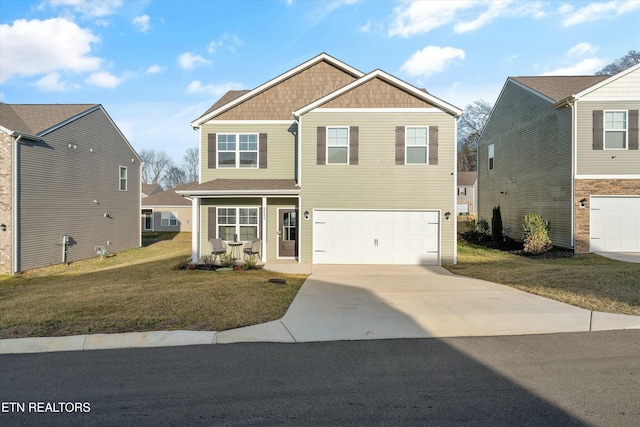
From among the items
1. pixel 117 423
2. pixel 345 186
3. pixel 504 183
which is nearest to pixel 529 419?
pixel 117 423

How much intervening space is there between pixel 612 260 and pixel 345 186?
9.49 m

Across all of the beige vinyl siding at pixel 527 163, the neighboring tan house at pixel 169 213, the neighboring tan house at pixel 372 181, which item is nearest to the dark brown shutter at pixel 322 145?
the neighboring tan house at pixel 372 181

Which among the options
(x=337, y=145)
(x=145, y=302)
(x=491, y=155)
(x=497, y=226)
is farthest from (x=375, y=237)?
(x=491, y=155)

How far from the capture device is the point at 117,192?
21.0m

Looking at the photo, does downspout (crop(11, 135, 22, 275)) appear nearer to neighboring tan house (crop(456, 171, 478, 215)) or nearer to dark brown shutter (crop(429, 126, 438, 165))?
dark brown shutter (crop(429, 126, 438, 165))

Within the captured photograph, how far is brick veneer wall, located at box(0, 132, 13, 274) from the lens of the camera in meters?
14.0

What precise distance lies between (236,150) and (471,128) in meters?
45.4

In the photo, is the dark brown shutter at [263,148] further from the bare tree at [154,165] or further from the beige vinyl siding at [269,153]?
the bare tree at [154,165]

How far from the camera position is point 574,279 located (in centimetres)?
910

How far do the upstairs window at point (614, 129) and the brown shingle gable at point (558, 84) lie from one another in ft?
6.13

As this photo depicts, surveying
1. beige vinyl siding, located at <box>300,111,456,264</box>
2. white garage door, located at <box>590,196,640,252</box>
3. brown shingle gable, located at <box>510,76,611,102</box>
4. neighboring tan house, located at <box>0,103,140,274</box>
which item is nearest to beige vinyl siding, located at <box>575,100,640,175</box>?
white garage door, located at <box>590,196,640,252</box>

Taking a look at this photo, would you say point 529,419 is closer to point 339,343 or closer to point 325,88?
point 339,343

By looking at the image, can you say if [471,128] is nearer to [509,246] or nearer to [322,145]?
[509,246]

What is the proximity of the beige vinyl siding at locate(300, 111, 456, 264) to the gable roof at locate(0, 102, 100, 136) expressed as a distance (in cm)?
1121
